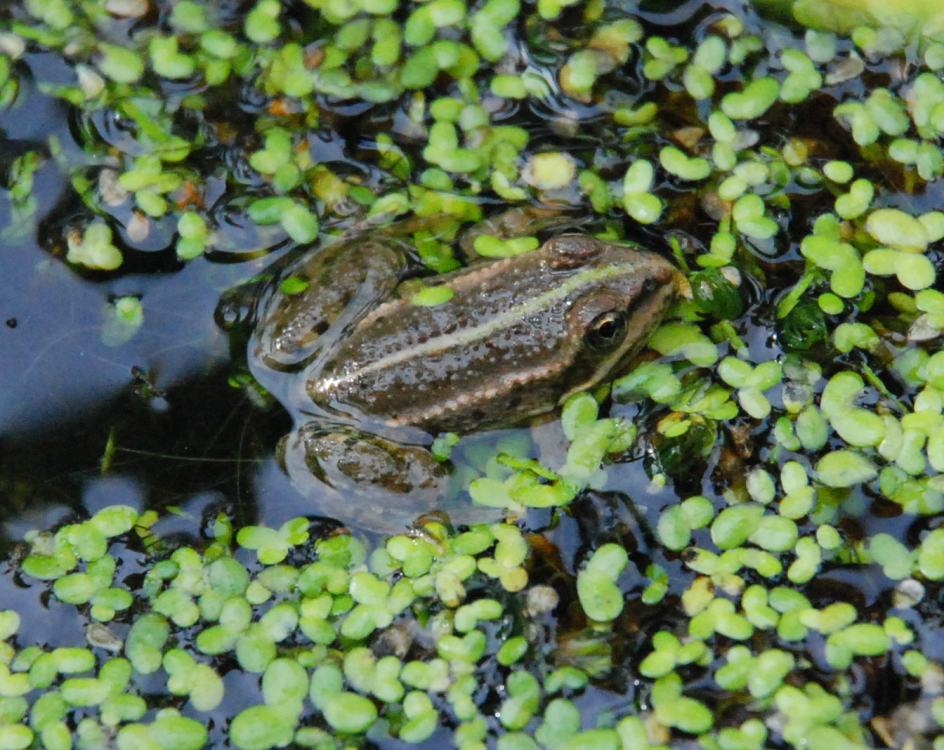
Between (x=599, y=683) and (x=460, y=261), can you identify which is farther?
(x=460, y=261)

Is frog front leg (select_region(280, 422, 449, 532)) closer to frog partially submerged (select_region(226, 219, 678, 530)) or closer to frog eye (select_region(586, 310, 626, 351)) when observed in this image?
frog partially submerged (select_region(226, 219, 678, 530))

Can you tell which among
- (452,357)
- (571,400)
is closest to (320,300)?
(452,357)

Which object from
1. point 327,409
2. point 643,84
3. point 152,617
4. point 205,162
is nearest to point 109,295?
point 205,162

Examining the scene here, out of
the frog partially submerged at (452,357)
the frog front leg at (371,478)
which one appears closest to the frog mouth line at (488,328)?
the frog partially submerged at (452,357)

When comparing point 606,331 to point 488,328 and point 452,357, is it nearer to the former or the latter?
point 488,328

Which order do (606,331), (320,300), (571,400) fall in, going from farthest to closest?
1. (320,300)
2. (571,400)
3. (606,331)

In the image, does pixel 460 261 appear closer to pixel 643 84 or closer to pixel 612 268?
pixel 612 268
